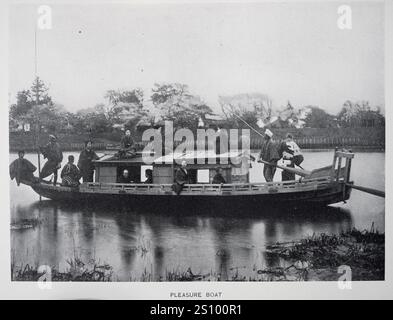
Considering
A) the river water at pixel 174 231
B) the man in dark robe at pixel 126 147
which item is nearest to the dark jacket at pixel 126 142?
the man in dark robe at pixel 126 147

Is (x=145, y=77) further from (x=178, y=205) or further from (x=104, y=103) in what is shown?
(x=178, y=205)

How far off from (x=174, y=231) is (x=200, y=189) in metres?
0.29

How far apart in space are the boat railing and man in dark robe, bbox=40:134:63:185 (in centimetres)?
19

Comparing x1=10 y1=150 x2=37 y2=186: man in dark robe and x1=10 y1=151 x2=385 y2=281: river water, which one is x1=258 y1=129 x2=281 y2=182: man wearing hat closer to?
x1=10 y1=151 x2=385 y2=281: river water

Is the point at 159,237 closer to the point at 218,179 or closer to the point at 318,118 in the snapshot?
the point at 218,179

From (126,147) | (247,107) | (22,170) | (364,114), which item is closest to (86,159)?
(126,147)

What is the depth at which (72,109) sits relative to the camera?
2.65m

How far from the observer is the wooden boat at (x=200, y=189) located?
263 centimetres

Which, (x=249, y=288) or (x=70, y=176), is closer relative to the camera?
(x=249, y=288)

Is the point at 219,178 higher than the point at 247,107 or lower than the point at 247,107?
lower

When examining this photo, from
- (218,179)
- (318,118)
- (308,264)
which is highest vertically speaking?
(318,118)

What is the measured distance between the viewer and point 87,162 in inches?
106

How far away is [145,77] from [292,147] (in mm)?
956

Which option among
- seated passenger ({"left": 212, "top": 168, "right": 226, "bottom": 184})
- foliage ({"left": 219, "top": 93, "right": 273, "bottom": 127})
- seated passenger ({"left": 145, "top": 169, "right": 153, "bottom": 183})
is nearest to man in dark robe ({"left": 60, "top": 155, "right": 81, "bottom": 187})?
seated passenger ({"left": 145, "top": 169, "right": 153, "bottom": 183})
